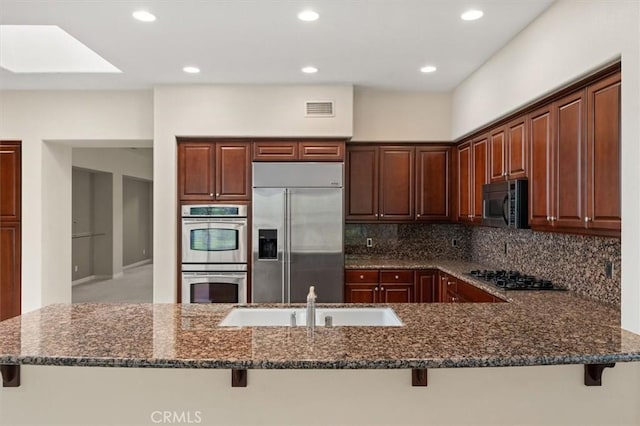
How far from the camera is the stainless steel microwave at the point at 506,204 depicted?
10.9 feet

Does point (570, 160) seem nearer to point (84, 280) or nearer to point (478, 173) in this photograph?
point (478, 173)

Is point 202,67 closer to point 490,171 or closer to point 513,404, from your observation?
point 490,171

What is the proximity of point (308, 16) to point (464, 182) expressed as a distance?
8.41ft

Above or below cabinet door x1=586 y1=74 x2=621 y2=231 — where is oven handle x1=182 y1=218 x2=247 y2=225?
below

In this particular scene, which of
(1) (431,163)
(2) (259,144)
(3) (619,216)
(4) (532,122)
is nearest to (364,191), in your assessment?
(1) (431,163)

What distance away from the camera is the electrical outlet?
113 inches

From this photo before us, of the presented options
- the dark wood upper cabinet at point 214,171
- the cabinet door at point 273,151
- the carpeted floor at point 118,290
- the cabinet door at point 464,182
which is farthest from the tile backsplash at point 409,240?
the carpeted floor at point 118,290

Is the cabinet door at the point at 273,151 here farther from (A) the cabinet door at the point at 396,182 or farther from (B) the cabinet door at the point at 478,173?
(B) the cabinet door at the point at 478,173

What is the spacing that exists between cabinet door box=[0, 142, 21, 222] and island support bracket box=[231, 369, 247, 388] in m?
4.30

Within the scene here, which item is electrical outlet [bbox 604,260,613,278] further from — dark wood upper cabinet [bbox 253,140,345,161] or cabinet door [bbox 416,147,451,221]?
dark wood upper cabinet [bbox 253,140,345,161]

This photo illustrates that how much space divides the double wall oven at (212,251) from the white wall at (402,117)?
1.70 metres

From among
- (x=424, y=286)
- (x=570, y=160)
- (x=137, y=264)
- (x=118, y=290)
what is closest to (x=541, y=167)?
(x=570, y=160)

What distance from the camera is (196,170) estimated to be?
15.6 feet

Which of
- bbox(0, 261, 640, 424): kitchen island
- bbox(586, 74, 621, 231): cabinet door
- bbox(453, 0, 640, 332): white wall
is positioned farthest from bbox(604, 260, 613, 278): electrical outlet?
bbox(0, 261, 640, 424): kitchen island
